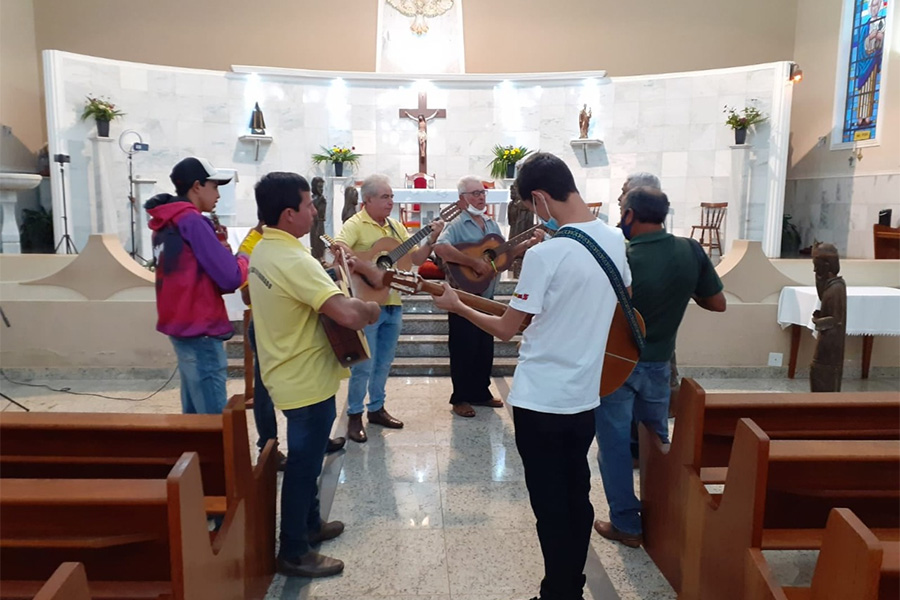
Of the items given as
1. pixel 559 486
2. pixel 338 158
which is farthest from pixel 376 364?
pixel 338 158

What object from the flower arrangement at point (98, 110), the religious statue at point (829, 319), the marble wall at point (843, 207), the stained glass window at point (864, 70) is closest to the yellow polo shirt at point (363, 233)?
the religious statue at point (829, 319)

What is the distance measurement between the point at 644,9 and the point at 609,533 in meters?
11.8

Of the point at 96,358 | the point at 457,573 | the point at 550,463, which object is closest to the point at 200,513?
the point at 550,463

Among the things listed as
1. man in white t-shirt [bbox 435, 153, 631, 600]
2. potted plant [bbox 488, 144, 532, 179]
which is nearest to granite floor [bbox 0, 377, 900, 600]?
man in white t-shirt [bbox 435, 153, 631, 600]

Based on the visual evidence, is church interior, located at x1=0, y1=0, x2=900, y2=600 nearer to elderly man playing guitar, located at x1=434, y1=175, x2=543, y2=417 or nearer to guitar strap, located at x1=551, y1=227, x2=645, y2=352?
elderly man playing guitar, located at x1=434, y1=175, x2=543, y2=417

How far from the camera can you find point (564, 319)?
1.98 m

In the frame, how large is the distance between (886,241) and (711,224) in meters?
2.46

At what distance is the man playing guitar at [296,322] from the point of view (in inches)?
90.1

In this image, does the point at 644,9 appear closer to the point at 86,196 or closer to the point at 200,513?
the point at 86,196

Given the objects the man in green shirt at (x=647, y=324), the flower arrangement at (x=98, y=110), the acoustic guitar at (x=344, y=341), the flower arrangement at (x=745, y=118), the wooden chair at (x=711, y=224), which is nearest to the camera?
the acoustic guitar at (x=344, y=341)

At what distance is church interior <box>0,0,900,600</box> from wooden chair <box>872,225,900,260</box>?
3 cm

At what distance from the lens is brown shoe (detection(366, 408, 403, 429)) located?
432 centimetres

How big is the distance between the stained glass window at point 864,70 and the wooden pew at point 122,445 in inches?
447

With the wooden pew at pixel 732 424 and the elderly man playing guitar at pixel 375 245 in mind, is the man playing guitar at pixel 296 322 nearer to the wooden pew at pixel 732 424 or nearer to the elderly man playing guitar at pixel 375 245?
the wooden pew at pixel 732 424
